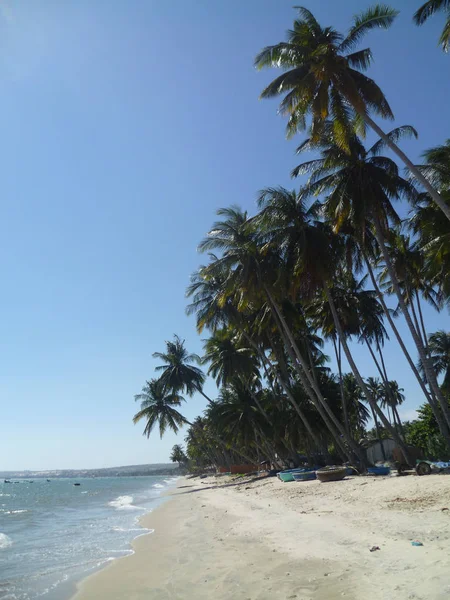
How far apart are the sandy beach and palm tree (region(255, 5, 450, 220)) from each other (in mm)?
9289

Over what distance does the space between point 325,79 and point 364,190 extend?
5484 mm

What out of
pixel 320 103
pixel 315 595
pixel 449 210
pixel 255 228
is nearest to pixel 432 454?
pixel 255 228

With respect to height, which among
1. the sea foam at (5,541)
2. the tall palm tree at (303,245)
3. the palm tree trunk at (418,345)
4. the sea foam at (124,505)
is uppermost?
the tall palm tree at (303,245)

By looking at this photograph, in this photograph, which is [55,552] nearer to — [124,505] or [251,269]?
[251,269]

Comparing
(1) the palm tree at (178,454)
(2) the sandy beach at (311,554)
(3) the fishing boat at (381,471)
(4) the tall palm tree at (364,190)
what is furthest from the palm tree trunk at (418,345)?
(1) the palm tree at (178,454)

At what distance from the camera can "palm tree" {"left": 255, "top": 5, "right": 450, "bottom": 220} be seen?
44.9 ft

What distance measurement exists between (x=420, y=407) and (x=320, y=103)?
38382mm

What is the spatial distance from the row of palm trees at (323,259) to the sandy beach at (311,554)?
7.22m

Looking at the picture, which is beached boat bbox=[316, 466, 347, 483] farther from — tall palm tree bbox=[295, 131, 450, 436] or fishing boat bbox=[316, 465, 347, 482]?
tall palm tree bbox=[295, 131, 450, 436]

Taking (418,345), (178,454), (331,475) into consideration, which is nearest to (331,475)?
(331,475)

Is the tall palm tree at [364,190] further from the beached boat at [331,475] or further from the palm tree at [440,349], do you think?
the palm tree at [440,349]

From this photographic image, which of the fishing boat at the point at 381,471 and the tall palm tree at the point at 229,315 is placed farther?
the tall palm tree at the point at 229,315

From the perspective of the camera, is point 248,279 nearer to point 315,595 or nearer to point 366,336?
point 366,336

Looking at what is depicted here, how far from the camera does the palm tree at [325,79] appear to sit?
13.7m
